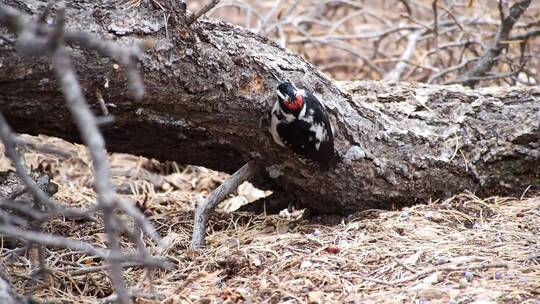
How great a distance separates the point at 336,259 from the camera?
2521 millimetres

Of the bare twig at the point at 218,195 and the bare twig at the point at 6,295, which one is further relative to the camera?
the bare twig at the point at 218,195

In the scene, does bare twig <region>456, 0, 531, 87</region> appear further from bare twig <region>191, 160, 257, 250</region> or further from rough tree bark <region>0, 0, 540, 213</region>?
bare twig <region>191, 160, 257, 250</region>

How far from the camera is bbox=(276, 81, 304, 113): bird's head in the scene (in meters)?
2.71

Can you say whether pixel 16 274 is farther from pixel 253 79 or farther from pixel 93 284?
pixel 253 79

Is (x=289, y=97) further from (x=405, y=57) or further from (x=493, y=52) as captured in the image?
(x=405, y=57)

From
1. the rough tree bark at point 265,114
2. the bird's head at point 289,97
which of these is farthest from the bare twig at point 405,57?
the bird's head at point 289,97

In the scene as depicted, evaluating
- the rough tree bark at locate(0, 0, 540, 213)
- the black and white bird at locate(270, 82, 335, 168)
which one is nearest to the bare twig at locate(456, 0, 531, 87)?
the rough tree bark at locate(0, 0, 540, 213)

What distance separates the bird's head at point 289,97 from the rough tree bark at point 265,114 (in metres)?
0.11

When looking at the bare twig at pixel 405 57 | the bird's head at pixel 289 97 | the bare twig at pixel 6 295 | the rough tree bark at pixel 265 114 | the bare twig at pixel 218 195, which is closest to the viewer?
the bare twig at pixel 6 295

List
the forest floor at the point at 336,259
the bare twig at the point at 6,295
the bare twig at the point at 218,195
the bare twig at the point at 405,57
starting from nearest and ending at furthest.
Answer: the bare twig at the point at 6,295 < the forest floor at the point at 336,259 < the bare twig at the point at 218,195 < the bare twig at the point at 405,57

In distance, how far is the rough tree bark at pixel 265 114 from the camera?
2449 millimetres

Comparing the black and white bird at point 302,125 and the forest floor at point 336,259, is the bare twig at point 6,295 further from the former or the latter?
the black and white bird at point 302,125

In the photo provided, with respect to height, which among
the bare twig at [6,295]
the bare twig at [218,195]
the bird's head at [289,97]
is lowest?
the bare twig at [218,195]

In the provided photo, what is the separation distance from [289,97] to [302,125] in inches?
6.2
